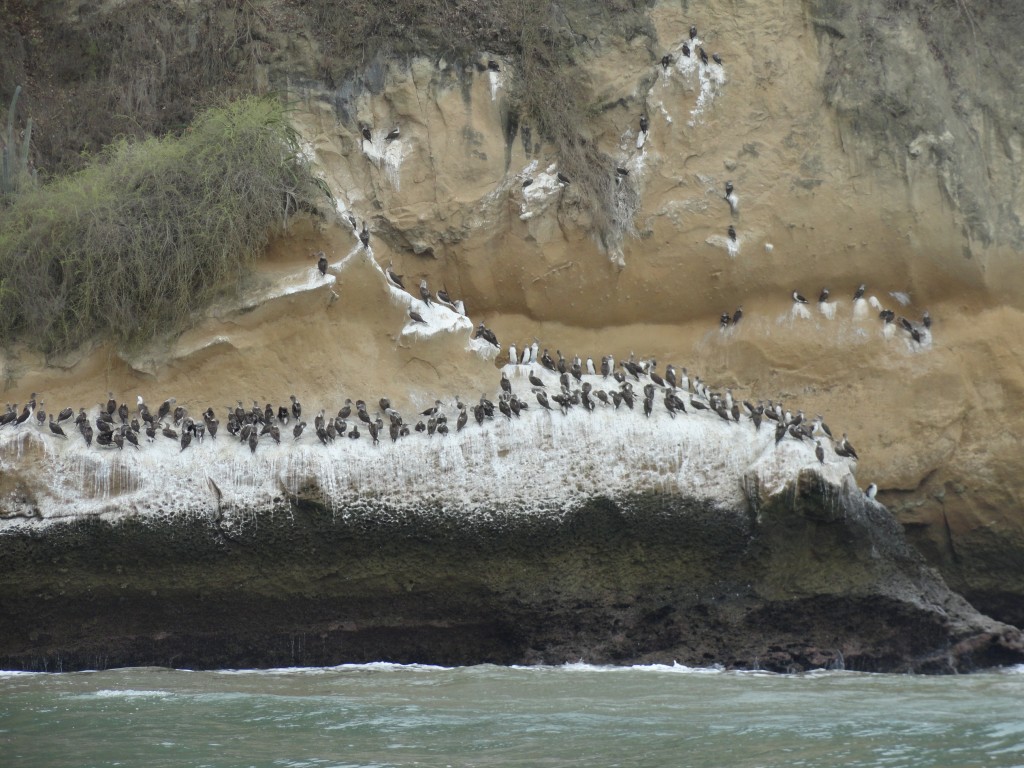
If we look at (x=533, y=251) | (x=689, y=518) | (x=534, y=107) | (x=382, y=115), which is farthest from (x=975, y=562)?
(x=382, y=115)

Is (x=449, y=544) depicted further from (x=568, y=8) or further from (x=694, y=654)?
(x=568, y=8)

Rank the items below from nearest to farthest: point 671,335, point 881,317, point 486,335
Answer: point 486,335
point 881,317
point 671,335

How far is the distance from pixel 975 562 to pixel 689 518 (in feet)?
18.1

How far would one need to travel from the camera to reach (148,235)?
2056 centimetres

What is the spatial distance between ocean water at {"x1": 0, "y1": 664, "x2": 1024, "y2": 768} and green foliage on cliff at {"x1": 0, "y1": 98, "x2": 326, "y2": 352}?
16.9 ft

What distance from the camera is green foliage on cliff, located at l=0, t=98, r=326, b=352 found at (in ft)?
66.7

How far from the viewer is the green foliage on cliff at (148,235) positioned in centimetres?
2034

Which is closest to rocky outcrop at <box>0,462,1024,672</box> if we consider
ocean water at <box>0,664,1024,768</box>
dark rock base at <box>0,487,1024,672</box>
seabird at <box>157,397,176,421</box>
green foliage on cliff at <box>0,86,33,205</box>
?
dark rock base at <box>0,487,1024,672</box>

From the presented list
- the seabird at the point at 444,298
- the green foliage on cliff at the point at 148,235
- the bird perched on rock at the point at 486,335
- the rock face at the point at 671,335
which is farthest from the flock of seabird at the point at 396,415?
the seabird at the point at 444,298

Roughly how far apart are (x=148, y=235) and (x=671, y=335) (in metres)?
8.13

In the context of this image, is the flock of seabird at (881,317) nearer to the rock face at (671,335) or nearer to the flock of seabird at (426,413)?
the rock face at (671,335)

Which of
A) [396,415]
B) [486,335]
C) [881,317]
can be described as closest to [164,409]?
[396,415]

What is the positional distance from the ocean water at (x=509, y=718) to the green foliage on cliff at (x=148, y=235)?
16.9 ft

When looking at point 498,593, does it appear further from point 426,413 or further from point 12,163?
point 12,163
